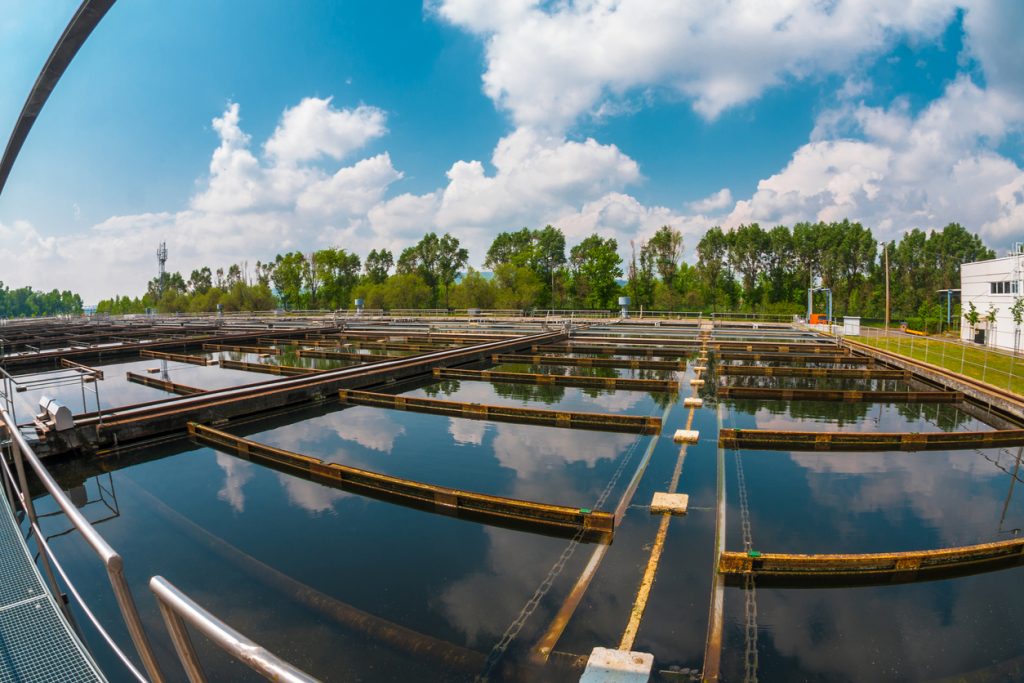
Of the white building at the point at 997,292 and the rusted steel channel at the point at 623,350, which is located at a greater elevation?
the white building at the point at 997,292

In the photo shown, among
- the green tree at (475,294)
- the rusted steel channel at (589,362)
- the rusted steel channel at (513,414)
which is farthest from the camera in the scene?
the green tree at (475,294)

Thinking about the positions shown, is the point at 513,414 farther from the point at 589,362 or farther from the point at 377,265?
the point at 377,265

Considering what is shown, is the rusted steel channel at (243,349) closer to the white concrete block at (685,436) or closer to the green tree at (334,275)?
the white concrete block at (685,436)

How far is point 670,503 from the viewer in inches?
270

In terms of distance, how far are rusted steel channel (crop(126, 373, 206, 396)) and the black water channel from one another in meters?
4.14

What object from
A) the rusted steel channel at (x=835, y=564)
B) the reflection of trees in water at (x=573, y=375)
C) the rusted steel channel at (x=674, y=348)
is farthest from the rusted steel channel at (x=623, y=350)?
the rusted steel channel at (x=835, y=564)

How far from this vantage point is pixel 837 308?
59.7m

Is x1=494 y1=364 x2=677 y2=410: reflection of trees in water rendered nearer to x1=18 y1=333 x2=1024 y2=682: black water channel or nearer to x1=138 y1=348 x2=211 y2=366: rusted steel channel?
x1=18 y1=333 x2=1024 y2=682: black water channel

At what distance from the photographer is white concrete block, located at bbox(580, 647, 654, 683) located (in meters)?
3.86

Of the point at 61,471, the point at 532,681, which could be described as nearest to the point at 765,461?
the point at 532,681

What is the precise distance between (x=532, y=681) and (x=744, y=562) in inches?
102

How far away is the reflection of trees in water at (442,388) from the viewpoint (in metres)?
15.2

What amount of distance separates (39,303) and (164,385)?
15054 cm

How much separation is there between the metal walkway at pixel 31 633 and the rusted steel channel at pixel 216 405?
7.15m
